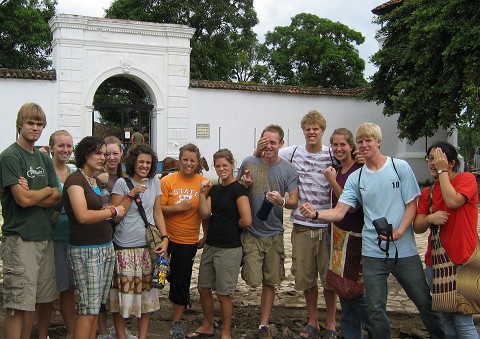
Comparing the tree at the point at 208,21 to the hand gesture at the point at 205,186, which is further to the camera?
the tree at the point at 208,21

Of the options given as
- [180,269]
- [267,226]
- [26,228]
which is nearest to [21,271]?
[26,228]

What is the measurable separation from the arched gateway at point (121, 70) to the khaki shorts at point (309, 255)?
1351cm

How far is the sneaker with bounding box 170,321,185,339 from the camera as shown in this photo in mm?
4711

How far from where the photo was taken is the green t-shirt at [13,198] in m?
3.78

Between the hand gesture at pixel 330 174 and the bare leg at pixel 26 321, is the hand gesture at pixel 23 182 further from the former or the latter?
the hand gesture at pixel 330 174

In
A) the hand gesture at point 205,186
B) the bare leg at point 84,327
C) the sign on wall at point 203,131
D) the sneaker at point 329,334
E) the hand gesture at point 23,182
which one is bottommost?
the sneaker at point 329,334

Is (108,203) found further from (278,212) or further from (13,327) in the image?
(278,212)

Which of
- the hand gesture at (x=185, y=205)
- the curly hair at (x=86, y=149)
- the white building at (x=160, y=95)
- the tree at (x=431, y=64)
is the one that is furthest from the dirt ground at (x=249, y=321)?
the white building at (x=160, y=95)

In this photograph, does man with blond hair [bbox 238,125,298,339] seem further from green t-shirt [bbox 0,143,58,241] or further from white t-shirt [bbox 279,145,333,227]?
green t-shirt [bbox 0,143,58,241]

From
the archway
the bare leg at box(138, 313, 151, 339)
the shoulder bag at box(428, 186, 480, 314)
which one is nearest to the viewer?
the shoulder bag at box(428, 186, 480, 314)

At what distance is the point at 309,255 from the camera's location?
15.8 feet

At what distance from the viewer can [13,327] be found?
12.7 ft

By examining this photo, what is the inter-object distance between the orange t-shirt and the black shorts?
6 centimetres

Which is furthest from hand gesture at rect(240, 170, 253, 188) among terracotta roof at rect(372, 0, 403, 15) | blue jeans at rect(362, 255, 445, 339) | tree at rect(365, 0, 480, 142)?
terracotta roof at rect(372, 0, 403, 15)
